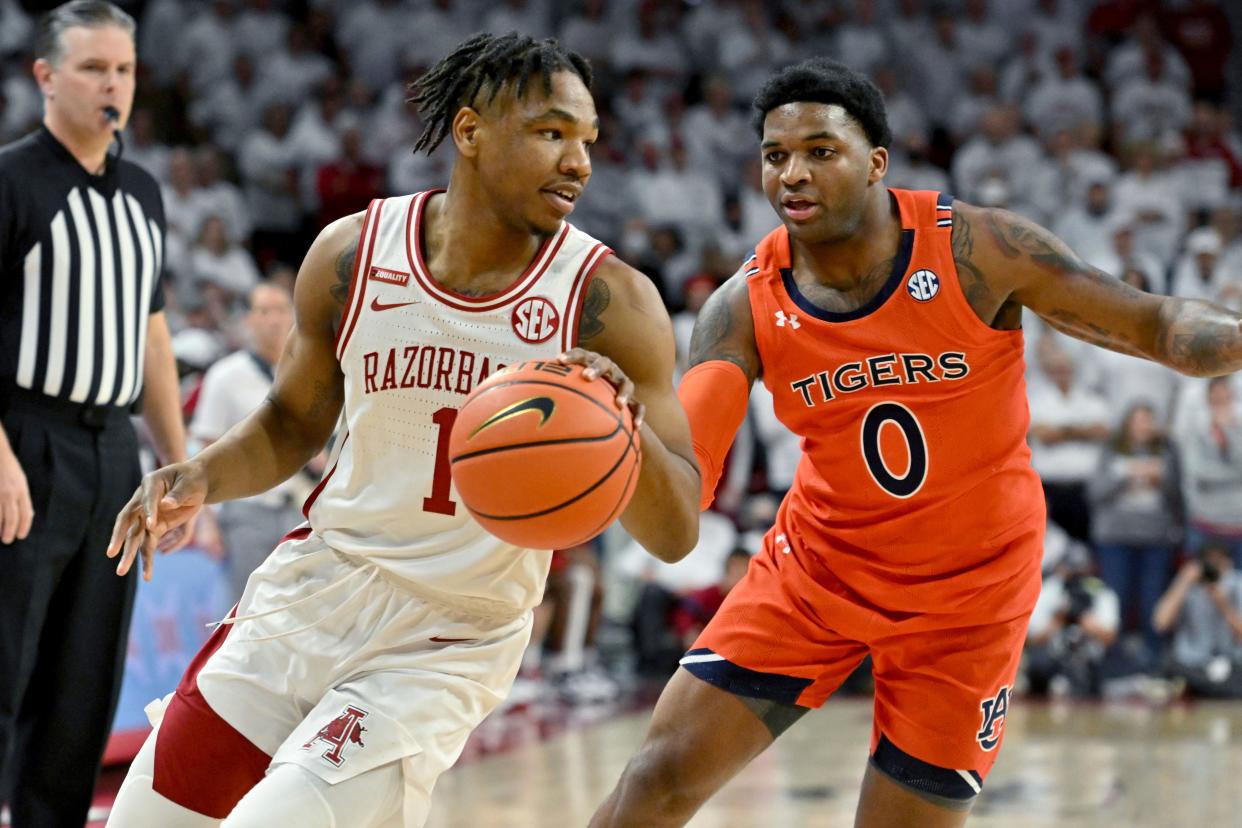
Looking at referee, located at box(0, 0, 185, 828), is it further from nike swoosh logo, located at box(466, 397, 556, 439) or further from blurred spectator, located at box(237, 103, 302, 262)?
blurred spectator, located at box(237, 103, 302, 262)

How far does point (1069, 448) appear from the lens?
10.6 meters

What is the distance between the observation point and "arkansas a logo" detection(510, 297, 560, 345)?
10.4 feet

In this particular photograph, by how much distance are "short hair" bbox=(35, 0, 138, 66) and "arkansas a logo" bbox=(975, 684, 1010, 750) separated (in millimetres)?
2953

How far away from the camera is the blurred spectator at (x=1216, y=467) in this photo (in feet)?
33.2

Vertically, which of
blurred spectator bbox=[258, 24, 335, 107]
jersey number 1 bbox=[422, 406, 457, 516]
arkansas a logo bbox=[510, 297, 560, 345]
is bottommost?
jersey number 1 bbox=[422, 406, 457, 516]

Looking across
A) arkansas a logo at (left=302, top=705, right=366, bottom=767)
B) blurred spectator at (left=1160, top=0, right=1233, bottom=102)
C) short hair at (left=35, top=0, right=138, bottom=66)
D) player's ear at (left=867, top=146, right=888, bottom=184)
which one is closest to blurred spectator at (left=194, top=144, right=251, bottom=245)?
short hair at (left=35, top=0, right=138, bottom=66)

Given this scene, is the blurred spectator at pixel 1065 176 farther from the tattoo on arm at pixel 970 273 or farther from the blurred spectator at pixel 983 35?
the tattoo on arm at pixel 970 273

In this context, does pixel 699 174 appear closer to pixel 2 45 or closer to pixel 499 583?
pixel 2 45

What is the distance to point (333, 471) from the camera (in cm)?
333

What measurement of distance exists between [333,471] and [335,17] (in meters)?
12.8

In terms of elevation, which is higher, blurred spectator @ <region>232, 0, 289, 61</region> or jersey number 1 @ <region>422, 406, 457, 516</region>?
blurred spectator @ <region>232, 0, 289, 61</region>

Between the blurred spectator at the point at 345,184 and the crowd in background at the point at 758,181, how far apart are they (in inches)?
1.1

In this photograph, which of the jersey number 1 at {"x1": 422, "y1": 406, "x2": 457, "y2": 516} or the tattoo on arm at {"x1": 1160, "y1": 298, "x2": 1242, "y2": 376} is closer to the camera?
the jersey number 1 at {"x1": 422, "y1": 406, "x2": 457, "y2": 516}

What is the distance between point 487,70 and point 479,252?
14.7 inches
